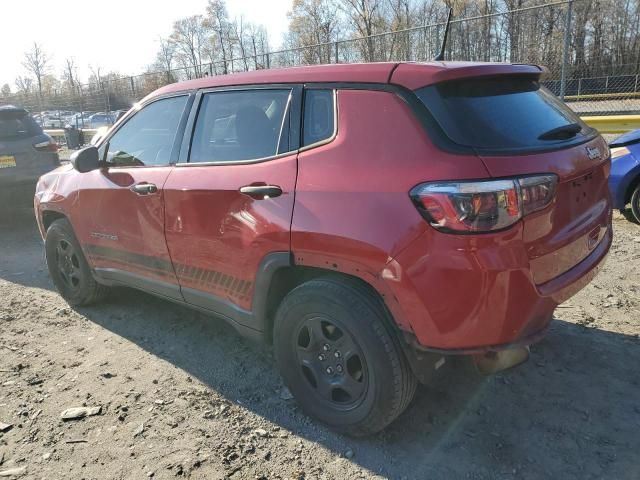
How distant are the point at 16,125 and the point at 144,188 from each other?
556cm

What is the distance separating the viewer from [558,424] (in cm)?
269

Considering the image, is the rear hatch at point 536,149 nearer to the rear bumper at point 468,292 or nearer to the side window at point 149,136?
the rear bumper at point 468,292

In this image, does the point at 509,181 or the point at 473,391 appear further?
the point at 473,391

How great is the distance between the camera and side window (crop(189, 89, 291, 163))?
2828 mm

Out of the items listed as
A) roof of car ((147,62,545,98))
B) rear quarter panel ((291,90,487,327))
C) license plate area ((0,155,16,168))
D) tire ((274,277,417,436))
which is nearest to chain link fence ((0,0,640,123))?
license plate area ((0,155,16,168))

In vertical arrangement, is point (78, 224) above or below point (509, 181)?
below

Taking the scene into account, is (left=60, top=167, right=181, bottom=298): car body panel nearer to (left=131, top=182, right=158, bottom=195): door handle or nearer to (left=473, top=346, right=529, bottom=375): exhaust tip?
(left=131, top=182, right=158, bottom=195): door handle

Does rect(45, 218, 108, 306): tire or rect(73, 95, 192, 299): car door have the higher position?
rect(73, 95, 192, 299): car door

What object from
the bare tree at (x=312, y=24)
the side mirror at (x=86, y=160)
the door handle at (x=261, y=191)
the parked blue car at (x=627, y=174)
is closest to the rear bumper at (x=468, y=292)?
the door handle at (x=261, y=191)

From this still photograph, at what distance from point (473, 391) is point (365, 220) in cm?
140

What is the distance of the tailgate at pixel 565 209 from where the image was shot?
2.16 meters

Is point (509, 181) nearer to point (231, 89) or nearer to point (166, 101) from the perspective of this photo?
point (231, 89)

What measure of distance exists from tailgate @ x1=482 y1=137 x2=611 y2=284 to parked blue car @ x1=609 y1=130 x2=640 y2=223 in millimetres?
3348

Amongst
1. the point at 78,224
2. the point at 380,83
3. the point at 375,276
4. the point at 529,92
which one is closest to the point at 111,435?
the point at 375,276
